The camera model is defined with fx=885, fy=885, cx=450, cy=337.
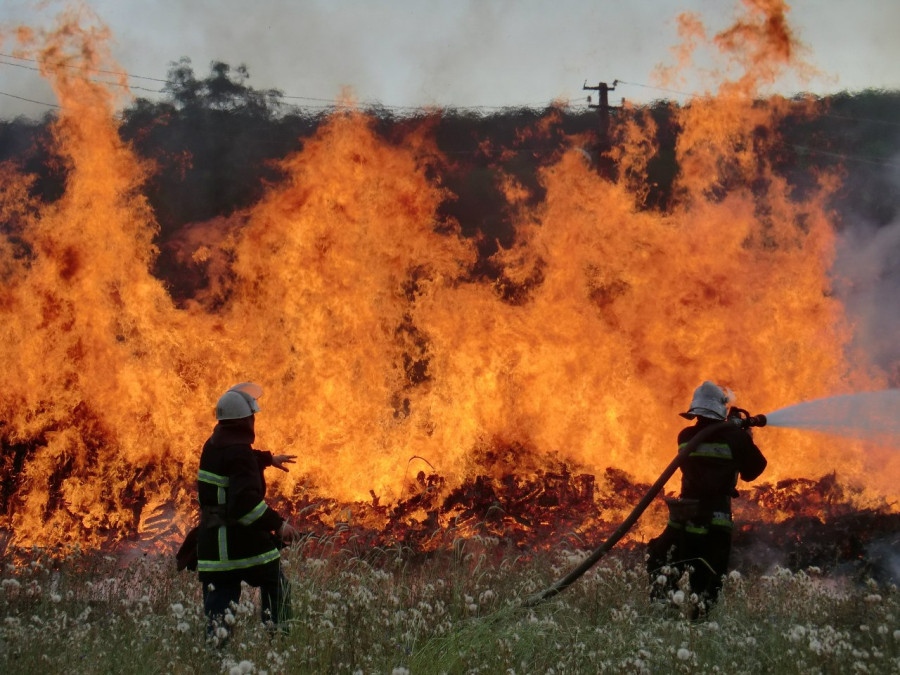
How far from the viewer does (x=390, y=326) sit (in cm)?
1055

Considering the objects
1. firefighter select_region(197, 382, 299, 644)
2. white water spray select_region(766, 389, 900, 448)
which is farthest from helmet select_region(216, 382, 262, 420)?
white water spray select_region(766, 389, 900, 448)

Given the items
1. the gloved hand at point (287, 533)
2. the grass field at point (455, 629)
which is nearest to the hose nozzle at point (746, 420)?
the grass field at point (455, 629)

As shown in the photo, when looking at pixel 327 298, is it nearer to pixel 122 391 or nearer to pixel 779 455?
pixel 122 391

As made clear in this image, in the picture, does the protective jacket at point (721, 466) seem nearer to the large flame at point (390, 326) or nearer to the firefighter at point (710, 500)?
the firefighter at point (710, 500)

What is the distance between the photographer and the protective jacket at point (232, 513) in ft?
17.0

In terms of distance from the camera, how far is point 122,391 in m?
10.2

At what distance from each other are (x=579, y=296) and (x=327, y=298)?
3006 mm

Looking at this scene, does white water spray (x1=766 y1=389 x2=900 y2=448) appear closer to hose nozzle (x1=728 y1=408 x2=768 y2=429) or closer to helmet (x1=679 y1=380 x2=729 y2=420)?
hose nozzle (x1=728 y1=408 x2=768 y2=429)

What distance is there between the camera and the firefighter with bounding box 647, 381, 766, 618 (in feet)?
20.9

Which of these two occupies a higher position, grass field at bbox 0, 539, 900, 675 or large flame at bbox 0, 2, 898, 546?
large flame at bbox 0, 2, 898, 546

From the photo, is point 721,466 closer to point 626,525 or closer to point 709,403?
point 709,403

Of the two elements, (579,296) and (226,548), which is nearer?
(226,548)

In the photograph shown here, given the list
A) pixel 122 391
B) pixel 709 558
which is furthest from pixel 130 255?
pixel 709 558

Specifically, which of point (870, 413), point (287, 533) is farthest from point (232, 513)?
point (870, 413)
